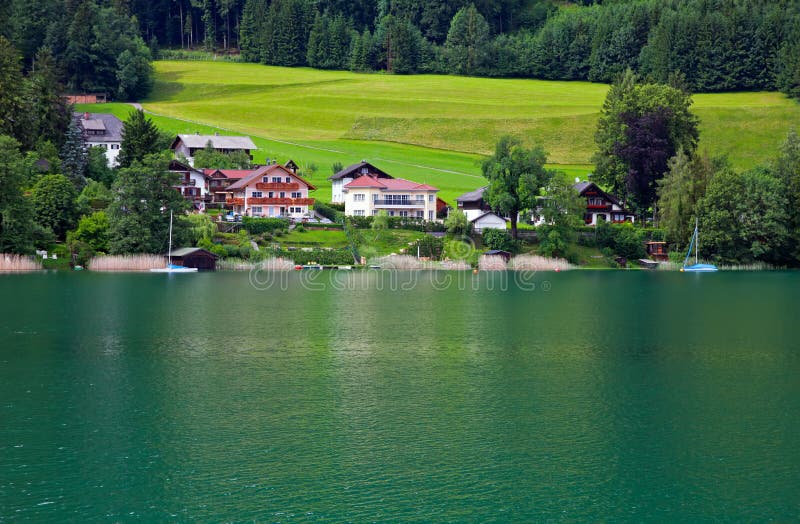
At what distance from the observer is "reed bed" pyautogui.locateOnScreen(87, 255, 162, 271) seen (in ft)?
327

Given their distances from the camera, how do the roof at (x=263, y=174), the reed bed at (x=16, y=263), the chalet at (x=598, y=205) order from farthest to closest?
the chalet at (x=598, y=205) < the roof at (x=263, y=174) < the reed bed at (x=16, y=263)

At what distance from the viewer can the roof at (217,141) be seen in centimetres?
15250

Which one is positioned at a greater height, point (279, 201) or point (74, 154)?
point (74, 154)

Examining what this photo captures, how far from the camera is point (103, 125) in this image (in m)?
159

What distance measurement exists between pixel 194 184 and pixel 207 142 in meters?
24.1

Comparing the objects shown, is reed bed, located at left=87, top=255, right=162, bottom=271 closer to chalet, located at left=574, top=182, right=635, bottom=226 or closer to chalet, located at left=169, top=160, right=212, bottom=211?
chalet, located at left=169, top=160, right=212, bottom=211

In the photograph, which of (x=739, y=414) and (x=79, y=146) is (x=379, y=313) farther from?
(x=79, y=146)

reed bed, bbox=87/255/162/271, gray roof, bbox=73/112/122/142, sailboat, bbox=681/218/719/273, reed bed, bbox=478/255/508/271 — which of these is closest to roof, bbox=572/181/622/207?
sailboat, bbox=681/218/719/273

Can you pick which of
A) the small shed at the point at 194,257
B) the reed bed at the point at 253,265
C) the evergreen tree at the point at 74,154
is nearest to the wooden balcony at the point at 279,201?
the reed bed at the point at 253,265

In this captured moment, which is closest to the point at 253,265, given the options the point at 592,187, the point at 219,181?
the point at 219,181

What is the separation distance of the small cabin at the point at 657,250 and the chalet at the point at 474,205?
941 inches

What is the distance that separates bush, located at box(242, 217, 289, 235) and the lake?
151ft

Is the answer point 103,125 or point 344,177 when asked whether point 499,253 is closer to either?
point 344,177

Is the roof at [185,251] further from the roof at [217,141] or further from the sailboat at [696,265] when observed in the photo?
the sailboat at [696,265]
